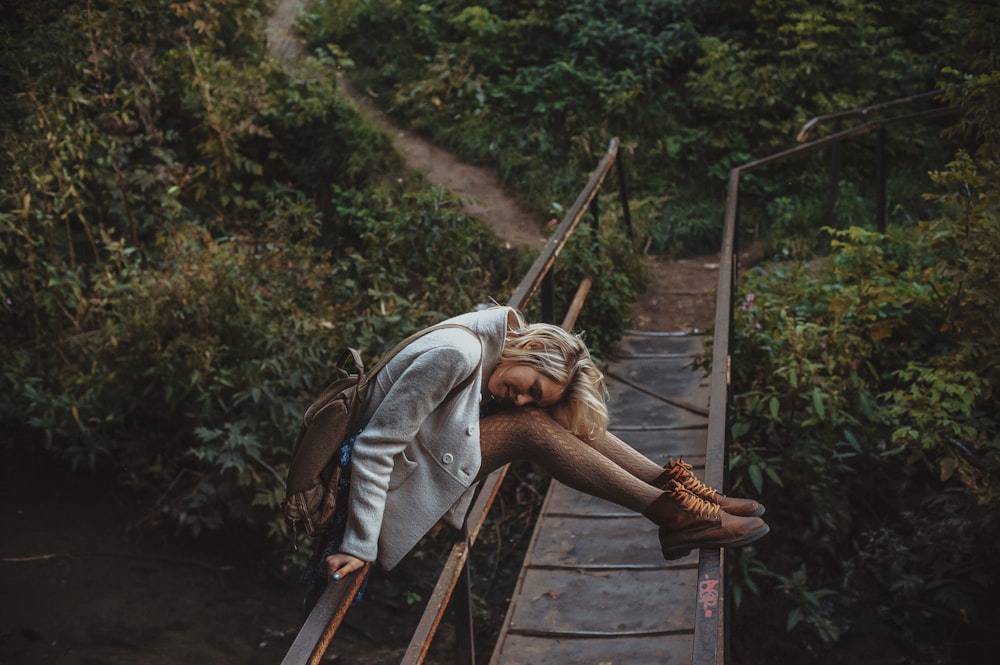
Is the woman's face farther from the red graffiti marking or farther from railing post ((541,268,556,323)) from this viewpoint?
railing post ((541,268,556,323))

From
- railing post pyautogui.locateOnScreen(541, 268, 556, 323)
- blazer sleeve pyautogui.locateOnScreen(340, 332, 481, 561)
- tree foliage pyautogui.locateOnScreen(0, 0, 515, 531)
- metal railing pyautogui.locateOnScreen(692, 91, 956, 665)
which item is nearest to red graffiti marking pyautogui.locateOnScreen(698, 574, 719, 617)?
metal railing pyautogui.locateOnScreen(692, 91, 956, 665)

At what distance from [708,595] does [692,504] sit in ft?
1.66

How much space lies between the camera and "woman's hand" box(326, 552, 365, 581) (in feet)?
7.04

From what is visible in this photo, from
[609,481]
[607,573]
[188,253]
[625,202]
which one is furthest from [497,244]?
[609,481]

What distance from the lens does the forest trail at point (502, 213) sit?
6.98 meters

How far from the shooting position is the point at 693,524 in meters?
2.73

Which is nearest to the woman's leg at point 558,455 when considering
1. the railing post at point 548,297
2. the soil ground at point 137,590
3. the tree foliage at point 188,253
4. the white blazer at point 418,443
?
the white blazer at point 418,443

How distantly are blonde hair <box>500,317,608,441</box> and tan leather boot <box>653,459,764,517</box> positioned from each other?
26 cm

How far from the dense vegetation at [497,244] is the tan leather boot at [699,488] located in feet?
6.16

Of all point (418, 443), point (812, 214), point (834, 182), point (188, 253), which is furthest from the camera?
point (812, 214)

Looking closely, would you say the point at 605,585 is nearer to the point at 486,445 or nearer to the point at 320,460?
the point at 486,445

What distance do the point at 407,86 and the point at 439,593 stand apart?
7.95 meters

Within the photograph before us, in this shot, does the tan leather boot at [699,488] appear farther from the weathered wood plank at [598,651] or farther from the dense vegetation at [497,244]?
the dense vegetation at [497,244]

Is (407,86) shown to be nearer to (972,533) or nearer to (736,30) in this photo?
(736,30)
